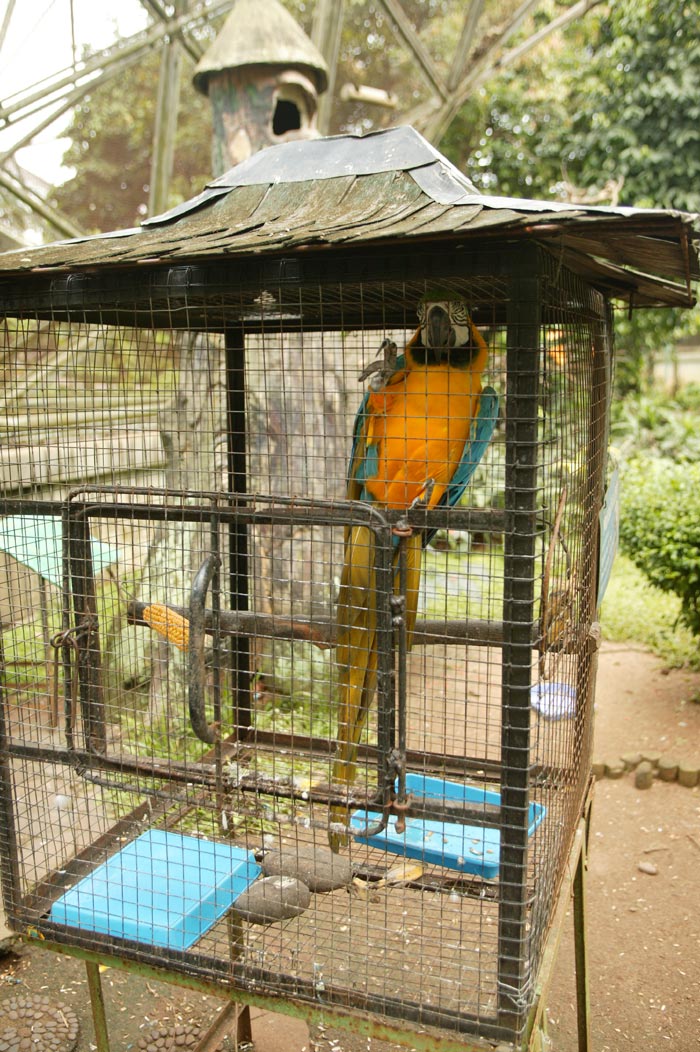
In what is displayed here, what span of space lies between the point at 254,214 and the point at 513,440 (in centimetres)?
75

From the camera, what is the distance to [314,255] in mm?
1502

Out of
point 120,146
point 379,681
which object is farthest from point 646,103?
point 379,681

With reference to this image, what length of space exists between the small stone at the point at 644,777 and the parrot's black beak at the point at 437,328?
10.1ft

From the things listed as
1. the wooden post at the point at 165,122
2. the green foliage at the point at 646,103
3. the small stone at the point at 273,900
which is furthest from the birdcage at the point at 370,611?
the green foliage at the point at 646,103

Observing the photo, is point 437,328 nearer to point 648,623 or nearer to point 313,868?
point 313,868

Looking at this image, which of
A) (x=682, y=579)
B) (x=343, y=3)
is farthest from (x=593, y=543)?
(x=343, y=3)

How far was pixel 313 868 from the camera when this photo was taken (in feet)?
6.42

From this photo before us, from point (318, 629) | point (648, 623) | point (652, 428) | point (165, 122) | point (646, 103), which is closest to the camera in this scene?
point (318, 629)

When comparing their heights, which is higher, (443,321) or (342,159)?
(342,159)

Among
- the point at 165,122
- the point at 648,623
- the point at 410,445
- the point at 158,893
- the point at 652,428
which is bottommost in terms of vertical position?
the point at 648,623

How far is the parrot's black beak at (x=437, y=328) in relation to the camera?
6.28 ft

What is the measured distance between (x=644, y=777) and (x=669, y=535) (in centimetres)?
130

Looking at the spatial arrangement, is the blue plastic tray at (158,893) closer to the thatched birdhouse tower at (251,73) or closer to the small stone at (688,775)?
the small stone at (688,775)

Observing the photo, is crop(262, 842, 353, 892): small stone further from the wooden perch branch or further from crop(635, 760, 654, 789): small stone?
crop(635, 760, 654, 789): small stone
